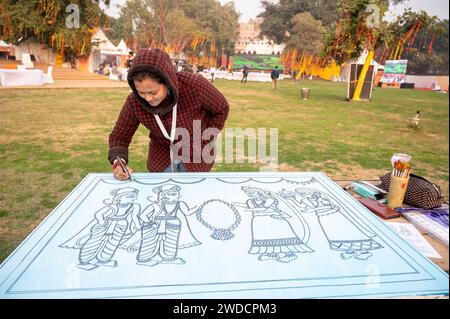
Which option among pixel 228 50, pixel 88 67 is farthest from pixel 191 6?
pixel 88 67

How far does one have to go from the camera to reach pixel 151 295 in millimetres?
1096

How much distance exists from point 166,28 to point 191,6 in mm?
5435

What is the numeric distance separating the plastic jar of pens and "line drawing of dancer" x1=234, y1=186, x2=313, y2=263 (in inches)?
29.8

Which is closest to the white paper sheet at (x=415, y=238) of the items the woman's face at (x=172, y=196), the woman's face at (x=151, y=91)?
the woman's face at (x=172, y=196)

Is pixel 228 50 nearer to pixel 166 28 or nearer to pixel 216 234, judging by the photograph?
pixel 166 28

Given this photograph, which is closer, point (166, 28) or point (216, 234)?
point (216, 234)

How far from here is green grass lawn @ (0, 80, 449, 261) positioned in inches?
127

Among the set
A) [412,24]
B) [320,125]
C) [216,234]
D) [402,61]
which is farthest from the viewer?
[402,61]

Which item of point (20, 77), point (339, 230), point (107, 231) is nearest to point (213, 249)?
point (107, 231)

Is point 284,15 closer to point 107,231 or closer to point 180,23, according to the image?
point 180,23

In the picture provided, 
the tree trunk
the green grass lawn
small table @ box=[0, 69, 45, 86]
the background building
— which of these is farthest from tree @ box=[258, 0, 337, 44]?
the green grass lawn

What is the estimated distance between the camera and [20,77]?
510 inches

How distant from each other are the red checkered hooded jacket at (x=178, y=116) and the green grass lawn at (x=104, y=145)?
133 cm

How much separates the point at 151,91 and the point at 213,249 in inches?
38.9
